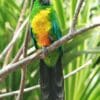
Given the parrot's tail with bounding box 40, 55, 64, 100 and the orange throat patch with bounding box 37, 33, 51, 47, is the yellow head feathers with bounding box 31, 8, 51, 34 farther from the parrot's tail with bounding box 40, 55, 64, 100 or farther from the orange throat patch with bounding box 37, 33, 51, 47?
the parrot's tail with bounding box 40, 55, 64, 100

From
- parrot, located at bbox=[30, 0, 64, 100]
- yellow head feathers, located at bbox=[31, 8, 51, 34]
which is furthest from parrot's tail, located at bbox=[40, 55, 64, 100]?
yellow head feathers, located at bbox=[31, 8, 51, 34]

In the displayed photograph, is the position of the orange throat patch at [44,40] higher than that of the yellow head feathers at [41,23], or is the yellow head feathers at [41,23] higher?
the yellow head feathers at [41,23]

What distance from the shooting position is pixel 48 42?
1138 millimetres

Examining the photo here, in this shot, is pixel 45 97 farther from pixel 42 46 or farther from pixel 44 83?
pixel 42 46

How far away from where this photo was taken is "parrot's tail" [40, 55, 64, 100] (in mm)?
1137

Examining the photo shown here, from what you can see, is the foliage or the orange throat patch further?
the foliage

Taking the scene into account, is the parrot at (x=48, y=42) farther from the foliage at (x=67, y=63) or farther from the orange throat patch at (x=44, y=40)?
the foliage at (x=67, y=63)

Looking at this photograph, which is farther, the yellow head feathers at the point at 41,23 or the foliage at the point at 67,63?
the foliage at the point at 67,63

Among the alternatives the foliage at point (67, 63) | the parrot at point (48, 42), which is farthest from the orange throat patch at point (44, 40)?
the foliage at point (67, 63)

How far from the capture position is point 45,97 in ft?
3.76

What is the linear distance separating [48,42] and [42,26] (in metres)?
0.05

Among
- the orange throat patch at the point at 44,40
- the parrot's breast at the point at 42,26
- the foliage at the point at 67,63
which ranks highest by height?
the parrot's breast at the point at 42,26

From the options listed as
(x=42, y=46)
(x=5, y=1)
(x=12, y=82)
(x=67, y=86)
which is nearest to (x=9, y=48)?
(x=42, y=46)

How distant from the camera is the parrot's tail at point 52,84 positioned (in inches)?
44.8
